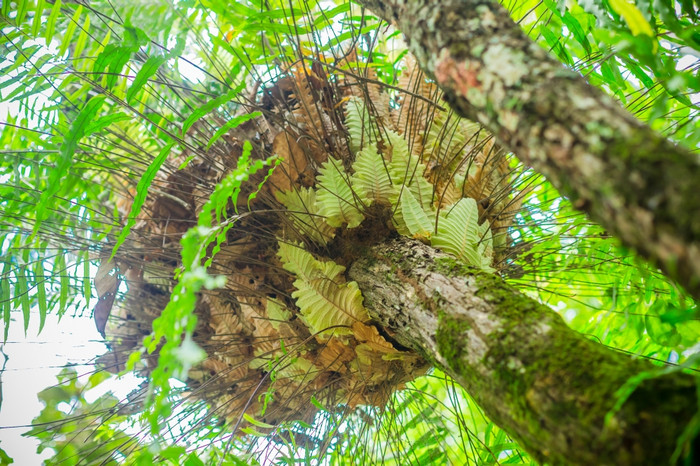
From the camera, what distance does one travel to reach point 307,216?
97 centimetres

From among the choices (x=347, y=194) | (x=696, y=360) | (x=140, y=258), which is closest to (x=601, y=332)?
(x=347, y=194)

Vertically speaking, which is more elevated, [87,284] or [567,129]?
[567,129]

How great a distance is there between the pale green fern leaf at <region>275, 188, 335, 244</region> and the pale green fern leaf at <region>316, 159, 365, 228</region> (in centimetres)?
5

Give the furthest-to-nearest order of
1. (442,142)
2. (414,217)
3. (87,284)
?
(87,284), (442,142), (414,217)

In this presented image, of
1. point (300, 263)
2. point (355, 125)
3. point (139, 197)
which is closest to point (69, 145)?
point (139, 197)

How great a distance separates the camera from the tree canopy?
1.16 feet

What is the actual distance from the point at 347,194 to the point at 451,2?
469 mm

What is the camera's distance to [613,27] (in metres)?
0.63

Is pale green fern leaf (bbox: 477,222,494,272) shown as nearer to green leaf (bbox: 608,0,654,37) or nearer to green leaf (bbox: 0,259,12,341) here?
green leaf (bbox: 608,0,654,37)

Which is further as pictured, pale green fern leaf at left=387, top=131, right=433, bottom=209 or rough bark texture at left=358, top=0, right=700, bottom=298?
pale green fern leaf at left=387, top=131, right=433, bottom=209

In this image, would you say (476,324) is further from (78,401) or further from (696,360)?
(78,401)

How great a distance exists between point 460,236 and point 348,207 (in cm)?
23

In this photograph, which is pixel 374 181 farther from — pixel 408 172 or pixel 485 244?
pixel 485 244

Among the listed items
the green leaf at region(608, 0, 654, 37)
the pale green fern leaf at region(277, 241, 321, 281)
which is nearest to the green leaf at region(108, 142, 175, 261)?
the pale green fern leaf at region(277, 241, 321, 281)
